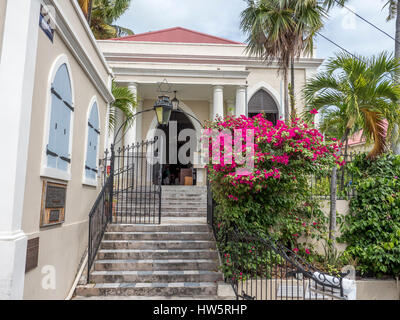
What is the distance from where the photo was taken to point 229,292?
4691 mm

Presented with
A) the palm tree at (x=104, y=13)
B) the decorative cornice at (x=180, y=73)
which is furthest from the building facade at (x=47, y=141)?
the palm tree at (x=104, y=13)

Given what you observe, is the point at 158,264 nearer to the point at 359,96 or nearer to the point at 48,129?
the point at 48,129

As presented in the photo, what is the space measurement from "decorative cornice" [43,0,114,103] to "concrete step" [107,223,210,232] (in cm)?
288

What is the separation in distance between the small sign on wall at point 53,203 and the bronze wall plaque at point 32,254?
28 centimetres

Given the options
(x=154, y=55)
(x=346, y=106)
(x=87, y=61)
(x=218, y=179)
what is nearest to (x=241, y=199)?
(x=218, y=179)

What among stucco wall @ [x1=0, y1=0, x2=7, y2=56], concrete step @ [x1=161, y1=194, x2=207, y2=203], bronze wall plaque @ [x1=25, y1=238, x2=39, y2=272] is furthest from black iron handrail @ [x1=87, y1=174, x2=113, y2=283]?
stucco wall @ [x1=0, y1=0, x2=7, y2=56]

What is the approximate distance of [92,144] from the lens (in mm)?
5949

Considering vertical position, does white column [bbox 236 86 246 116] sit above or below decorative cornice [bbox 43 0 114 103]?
above

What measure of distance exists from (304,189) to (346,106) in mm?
1938

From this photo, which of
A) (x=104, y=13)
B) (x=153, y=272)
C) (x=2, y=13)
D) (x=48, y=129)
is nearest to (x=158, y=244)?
(x=153, y=272)

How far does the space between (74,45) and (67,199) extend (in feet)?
7.82

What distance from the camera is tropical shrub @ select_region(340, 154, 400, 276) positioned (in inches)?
229

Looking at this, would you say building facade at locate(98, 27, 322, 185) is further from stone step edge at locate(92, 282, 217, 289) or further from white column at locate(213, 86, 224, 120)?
stone step edge at locate(92, 282, 217, 289)

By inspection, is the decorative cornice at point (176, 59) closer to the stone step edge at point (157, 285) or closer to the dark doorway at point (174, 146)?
the dark doorway at point (174, 146)
